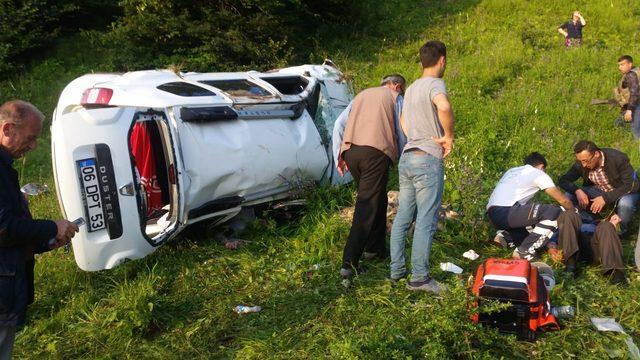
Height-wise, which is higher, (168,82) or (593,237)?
(168,82)

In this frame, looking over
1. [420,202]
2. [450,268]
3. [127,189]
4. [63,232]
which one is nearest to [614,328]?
[450,268]

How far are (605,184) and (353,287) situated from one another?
3.29 meters

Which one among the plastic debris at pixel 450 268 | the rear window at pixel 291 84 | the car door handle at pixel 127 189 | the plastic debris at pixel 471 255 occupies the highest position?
the rear window at pixel 291 84

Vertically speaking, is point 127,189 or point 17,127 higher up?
point 17,127

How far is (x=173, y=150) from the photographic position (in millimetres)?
4910

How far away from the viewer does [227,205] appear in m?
5.39

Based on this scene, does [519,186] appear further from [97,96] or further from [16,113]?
[16,113]

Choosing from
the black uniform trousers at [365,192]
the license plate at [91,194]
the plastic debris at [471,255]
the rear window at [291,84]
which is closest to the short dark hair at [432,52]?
the black uniform trousers at [365,192]

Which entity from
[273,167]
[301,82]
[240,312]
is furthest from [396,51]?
[240,312]

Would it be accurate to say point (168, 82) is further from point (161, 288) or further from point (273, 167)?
point (161, 288)

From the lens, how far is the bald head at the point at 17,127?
2.80m

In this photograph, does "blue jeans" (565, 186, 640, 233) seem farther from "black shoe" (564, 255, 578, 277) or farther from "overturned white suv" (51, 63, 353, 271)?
"overturned white suv" (51, 63, 353, 271)

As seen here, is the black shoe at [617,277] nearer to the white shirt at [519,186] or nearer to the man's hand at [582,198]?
the white shirt at [519,186]

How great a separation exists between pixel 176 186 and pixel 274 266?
1182 mm
